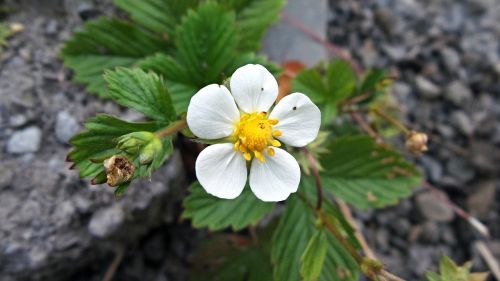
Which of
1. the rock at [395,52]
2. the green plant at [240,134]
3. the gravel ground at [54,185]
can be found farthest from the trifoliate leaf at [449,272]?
the rock at [395,52]

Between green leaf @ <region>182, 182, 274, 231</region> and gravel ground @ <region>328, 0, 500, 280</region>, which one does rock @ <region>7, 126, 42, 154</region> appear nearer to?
green leaf @ <region>182, 182, 274, 231</region>

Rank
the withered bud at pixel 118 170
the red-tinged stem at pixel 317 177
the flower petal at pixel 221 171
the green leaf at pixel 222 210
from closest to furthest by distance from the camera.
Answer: the withered bud at pixel 118 170 → the flower petal at pixel 221 171 → the red-tinged stem at pixel 317 177 → the green leaf at pixel 222 210

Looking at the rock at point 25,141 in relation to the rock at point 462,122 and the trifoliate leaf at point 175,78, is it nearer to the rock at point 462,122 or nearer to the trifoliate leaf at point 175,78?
the trifoliate leaf at point 175,78

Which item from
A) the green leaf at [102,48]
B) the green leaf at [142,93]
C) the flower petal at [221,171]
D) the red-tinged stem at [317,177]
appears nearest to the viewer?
the flower petal at [221,171]

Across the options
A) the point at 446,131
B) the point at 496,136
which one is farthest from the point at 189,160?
the point at 496,136

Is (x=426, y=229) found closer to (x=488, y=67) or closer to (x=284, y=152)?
(x=488, y=67)

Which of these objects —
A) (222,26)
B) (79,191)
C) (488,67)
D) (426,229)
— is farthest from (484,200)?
(79,191)
